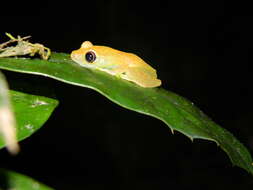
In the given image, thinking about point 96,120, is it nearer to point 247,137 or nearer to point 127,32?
point 127,32

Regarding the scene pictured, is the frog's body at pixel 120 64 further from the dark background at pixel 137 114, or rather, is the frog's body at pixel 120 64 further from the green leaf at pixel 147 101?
the dark background at pixel 137 114

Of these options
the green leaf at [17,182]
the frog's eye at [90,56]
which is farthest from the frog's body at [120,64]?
the green leaf at [17,182]

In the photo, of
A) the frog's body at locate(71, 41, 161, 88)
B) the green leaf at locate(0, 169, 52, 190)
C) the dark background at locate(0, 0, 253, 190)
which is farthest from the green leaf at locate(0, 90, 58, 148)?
the dark background at locate(0, 0, 253, 190)

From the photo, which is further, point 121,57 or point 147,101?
point 121,57

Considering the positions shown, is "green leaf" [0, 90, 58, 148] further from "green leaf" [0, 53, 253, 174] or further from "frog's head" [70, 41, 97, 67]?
"frog's head" [70, 41, 97, 67]

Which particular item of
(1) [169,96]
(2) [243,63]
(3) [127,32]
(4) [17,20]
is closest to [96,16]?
(3) [127,32]

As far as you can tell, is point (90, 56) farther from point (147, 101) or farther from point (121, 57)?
point (147, 101)

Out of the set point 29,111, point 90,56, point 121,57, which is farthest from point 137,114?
point 29,111
